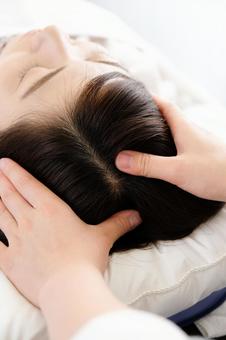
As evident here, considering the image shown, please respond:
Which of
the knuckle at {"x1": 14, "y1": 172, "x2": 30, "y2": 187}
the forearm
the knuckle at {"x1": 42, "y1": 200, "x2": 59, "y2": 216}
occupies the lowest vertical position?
the forearm

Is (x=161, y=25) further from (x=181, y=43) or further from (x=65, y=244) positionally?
(x=65, y=244)

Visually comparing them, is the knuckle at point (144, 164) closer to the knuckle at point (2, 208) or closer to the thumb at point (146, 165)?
the thumb at point (146, 165)

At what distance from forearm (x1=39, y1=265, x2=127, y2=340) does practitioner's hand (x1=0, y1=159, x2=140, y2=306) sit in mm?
22

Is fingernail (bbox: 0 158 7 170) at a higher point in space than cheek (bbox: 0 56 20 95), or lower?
lower

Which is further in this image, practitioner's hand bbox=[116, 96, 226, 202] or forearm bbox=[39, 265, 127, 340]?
practitioner's hand bbox=[116, 96, 226, 202]

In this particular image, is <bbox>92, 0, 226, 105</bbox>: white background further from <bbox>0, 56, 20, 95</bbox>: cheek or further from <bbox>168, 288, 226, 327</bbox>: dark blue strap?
<bbox>0, 56, 20, 95</bbox>: cheek

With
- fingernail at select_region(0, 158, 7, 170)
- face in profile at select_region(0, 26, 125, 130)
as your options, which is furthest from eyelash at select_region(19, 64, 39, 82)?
fingernail at select_region(0, 158, 7, 170)

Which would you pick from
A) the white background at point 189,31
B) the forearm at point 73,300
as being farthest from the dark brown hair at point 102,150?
the white background at point 189,31

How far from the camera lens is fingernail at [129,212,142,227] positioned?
77 cm

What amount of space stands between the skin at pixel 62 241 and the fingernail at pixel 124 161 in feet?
0.10

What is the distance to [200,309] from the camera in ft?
2.99

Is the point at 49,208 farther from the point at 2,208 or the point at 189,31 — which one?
the point at 189,31

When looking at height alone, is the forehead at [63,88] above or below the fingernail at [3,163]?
above

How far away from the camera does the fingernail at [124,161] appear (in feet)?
2.36
